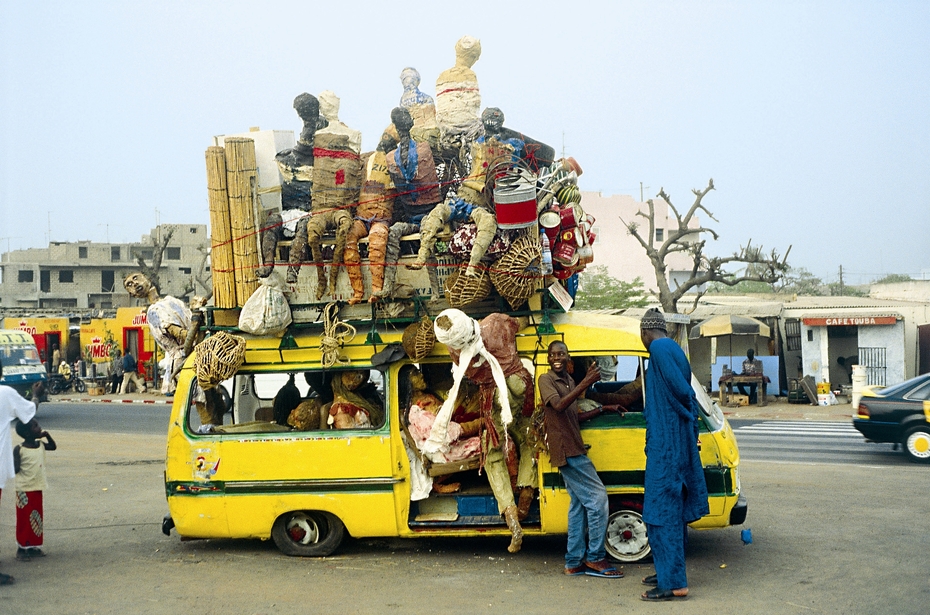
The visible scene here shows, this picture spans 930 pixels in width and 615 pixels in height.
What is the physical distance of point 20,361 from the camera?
2133 cm

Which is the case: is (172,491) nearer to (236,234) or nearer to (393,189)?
(236,234)

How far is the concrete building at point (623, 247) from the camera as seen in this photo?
59.6 metres

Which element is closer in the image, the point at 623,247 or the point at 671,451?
the point at 671,451

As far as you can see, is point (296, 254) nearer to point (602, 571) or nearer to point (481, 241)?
point (481, 241)

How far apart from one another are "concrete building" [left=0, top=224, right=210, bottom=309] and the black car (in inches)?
2225

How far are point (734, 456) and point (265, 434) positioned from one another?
3903 mm

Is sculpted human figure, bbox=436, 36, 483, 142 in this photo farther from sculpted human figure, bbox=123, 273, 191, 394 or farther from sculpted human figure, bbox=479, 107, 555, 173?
sculpted human figure, bbox=123, 273, 191, 394

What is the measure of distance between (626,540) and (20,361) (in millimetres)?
19003

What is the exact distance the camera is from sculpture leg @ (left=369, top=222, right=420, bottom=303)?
24.2ft

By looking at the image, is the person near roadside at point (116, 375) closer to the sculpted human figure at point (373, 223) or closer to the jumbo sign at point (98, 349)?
the jumbo sign at point (98, 349)

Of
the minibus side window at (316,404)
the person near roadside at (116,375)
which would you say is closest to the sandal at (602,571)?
the minibus side window at (316,404)

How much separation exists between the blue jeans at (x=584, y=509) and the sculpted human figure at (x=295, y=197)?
120 inches

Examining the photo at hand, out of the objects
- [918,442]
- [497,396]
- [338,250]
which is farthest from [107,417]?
[918,442]

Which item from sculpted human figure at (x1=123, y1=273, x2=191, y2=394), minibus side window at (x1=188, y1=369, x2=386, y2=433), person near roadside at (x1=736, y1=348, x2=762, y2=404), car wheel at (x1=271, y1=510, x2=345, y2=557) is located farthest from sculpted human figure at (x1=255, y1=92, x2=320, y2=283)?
person near roadside at (x1=736, y1=348, x2=762, y2=404)
